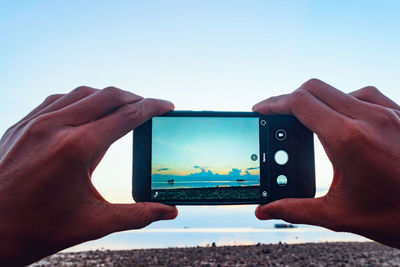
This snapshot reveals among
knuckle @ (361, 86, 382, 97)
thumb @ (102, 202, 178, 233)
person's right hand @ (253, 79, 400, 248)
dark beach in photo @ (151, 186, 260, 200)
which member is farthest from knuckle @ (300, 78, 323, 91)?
thumb @ (102, 202, 178, 233)

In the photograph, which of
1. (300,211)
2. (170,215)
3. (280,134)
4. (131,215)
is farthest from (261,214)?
(131,215)

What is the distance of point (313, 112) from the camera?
3076mm

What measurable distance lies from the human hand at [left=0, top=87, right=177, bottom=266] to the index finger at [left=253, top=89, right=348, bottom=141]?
5.67 feet

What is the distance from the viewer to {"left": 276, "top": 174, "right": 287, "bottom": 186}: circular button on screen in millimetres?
4094

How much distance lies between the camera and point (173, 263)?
57.5 feet

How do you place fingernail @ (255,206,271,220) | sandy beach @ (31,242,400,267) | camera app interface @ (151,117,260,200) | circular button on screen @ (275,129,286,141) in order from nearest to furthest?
fingernail @ (255,206,271,220)
camera app interface @ (151,117,260,200)
circular button on screen @ (275,129,286,141)
sandy beach @ (31,242,400,267)

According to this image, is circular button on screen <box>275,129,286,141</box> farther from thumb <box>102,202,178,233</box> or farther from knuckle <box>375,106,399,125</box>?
thumb <box>102,202,178,233</box>

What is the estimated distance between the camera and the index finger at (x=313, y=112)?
2893 mm

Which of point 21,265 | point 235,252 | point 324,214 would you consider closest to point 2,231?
point 21,265

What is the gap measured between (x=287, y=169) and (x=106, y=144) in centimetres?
237

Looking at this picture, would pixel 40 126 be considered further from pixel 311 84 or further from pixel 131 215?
pixel 311 84

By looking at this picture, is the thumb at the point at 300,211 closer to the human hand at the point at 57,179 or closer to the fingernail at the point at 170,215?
the fingernail at the point at 170,215

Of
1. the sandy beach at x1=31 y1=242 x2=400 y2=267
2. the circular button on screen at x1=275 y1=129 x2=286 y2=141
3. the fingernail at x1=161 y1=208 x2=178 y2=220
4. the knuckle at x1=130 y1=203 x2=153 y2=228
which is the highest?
the circular button on screen at x1=275 y1=129 x2=286 y2=141

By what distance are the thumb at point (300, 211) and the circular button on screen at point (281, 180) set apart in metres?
0.63
